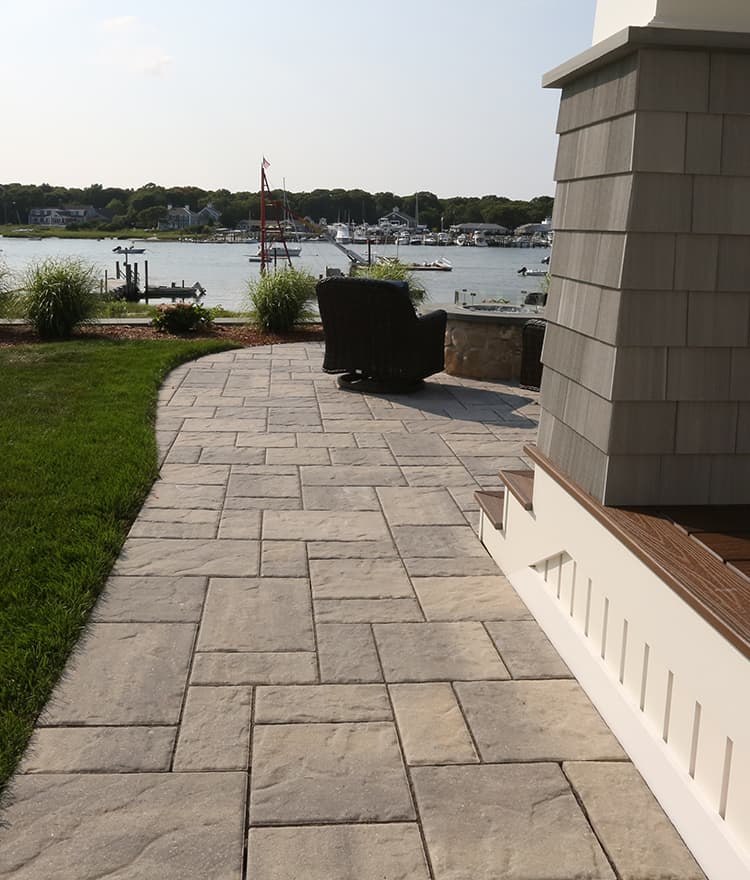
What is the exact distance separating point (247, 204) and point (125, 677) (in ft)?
179

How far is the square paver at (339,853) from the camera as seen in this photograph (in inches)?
69.3

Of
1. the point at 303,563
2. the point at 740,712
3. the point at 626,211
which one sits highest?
the point at 626,211

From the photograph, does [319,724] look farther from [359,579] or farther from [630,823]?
[359,579]

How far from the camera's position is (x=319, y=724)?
2.32 metres

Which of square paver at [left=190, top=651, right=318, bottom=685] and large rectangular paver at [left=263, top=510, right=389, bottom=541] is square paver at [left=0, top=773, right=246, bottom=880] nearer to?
square paver at [left=190, top=651, right=318, bottom=685]

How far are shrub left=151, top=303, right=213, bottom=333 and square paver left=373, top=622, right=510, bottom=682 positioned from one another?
7595 millimetres

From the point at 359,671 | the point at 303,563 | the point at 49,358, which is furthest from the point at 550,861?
the point at 49,358

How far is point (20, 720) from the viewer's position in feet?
7.34

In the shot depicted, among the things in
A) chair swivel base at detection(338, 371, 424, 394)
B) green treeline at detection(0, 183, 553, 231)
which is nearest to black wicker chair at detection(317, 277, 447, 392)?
chair swivel base at detection(338, 371, 424, 394)

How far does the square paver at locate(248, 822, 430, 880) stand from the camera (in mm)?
1760

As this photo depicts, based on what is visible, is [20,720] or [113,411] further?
[113,411]

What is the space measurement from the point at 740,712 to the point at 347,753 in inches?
35.5

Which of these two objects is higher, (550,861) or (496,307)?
(496,307)

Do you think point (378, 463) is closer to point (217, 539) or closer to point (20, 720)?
point (217, 539)
